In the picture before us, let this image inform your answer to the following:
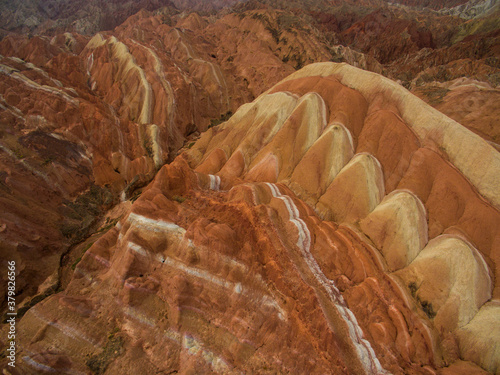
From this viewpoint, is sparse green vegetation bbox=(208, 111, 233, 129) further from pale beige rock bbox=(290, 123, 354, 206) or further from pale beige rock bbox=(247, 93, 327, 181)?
pale beige rock bbox=(290, 123, 354, 206)

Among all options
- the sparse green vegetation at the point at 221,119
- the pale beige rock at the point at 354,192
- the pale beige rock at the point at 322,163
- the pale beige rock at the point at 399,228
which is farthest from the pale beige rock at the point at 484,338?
the sparse green vegetation at the point at 221,119

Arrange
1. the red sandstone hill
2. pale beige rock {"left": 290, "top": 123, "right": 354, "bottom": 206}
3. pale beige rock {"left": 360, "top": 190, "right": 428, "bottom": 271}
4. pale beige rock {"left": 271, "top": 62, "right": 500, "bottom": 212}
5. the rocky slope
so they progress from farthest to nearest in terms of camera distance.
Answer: pale beige rock {"left": 290, "top": 123, "right": 354, "bottom": 206}, pale beige rock {"left": 271, "top": 62, "right": 500, "bottom": 212}, pale beige rock {"left": 360, "top": 190, "right": 428, "bottom": 271}, the red sandstone hill, the rocky slope

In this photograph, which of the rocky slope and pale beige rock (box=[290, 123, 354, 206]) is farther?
pale beige rock (box=[290, 123, 354, 206])

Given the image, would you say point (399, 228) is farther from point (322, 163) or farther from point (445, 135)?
point (445, 135)

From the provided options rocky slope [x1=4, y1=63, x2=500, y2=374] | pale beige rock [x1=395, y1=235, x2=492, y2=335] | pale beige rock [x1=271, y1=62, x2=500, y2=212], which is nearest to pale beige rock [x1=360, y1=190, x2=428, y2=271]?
rocky slope [x1=4, y1=63, x2=500, y2=374]

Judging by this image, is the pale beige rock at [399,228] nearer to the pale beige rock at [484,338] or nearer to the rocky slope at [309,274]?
the rocky slope at [309,274]

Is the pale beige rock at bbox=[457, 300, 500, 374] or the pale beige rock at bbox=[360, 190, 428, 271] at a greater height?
the pale beige rock at bbox=[360, 190, 428, 271]

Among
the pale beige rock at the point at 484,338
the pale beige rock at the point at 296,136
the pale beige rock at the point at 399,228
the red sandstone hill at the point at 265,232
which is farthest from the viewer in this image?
the pale beige rock at the point at 296,136
